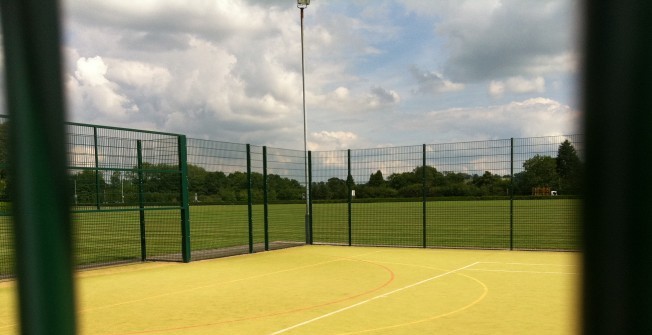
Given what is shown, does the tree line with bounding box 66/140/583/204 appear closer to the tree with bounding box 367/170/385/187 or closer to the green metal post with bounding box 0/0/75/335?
the tree with bounding box 367/170/385/187

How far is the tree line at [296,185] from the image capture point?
12.9 metres

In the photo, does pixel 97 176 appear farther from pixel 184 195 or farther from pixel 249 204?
pixel 249 204

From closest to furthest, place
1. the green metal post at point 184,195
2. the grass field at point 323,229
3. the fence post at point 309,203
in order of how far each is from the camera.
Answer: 1. the green metal post at point 184,195
2. the grass field at point 323,229
3. the fence post at point 309,203

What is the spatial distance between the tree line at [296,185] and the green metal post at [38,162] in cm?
1108

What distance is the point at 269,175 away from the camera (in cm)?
1648

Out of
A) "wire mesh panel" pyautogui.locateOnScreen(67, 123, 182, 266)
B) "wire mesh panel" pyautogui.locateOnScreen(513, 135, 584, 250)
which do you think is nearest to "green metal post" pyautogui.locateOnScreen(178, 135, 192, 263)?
"wire mesh panel" pyautogui.locateOnScreen(67, 123, 182, 266)

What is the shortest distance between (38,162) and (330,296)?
8092mm

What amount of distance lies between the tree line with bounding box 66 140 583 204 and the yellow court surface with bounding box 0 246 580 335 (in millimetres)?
1899

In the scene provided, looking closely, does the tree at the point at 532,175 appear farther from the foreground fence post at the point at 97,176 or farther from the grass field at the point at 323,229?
the foreground fence post at the point at 97,176

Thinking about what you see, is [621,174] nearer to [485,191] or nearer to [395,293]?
[395,293]

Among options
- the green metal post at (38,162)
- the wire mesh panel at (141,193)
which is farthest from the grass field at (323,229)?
the green metal post at (38,162)

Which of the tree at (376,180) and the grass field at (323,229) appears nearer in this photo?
the grass field at (323,229)

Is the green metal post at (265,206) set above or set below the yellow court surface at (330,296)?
above

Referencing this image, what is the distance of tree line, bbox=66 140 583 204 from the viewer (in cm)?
1294
